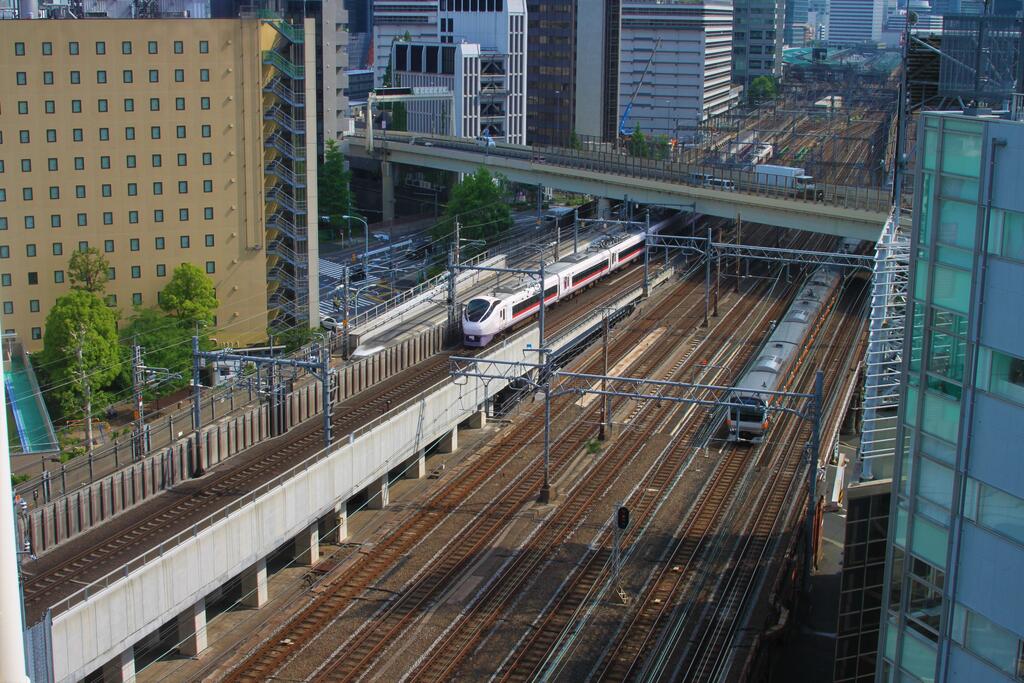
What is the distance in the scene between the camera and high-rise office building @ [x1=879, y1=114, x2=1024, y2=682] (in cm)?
1166

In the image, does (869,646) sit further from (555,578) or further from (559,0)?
(559,0)

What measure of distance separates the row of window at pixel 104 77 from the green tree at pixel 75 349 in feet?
21.5

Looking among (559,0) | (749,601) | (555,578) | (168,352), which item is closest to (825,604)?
(749,601)

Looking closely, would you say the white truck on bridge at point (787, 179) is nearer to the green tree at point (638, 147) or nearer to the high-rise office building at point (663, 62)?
the green tree at point (638, 147)

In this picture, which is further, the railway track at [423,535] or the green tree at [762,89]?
the green tree at [762,89]

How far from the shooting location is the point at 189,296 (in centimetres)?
3712

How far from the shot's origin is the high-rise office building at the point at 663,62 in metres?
102

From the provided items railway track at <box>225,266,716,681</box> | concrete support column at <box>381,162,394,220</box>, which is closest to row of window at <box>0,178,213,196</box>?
railway track at <box>225,266,716,681</box>

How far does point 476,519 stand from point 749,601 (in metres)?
6.02

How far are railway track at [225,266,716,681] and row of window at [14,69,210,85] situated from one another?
15.1 meters

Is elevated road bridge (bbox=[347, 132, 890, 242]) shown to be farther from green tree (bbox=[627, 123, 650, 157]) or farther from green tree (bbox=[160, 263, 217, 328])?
green tree (bbox=[160, 263, 217, 328])

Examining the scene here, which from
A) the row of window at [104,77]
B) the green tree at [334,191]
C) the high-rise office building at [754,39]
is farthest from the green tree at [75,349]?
the high-rise office building at [754,39]

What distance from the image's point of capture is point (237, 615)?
20.8 metres

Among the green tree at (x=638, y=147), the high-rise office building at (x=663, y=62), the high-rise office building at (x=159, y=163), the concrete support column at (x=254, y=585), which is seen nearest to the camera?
the concrete support column at (x=254, y=585)
